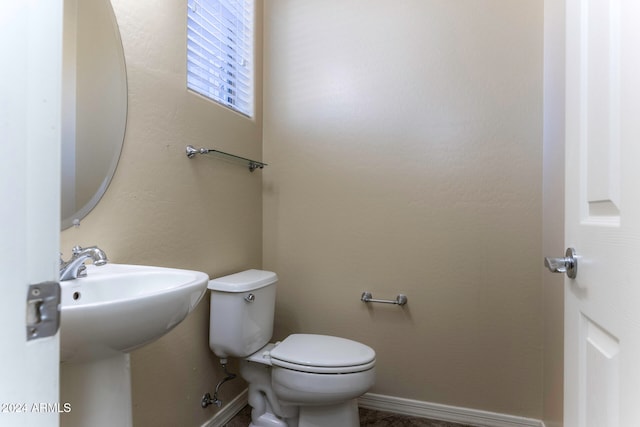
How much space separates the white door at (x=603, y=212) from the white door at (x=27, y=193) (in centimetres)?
72

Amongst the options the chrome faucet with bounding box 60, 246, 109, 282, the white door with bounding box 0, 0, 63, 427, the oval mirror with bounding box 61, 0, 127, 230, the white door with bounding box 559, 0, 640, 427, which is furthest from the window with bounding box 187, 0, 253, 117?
the white door with bounding box 559, 0, 640, 427

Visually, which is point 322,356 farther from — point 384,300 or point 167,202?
point 167,202

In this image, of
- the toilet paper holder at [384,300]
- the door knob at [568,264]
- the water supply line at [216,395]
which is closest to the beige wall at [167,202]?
the water supply line at [216,395]

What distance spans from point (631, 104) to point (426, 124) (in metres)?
1.30

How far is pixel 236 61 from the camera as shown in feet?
6.00

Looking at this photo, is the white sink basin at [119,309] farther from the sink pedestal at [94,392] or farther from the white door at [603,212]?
the white door at [603,212]

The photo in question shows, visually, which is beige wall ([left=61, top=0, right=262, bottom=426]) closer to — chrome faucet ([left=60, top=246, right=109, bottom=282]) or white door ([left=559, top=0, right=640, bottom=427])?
chrome faucet ([left=60, top=246, right=109, bottom=282])

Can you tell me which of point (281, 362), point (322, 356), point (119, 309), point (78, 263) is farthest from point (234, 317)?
point (119, 309)

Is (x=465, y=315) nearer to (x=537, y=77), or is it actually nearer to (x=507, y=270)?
(x=507, y=270)

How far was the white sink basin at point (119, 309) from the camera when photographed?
2.17 ft

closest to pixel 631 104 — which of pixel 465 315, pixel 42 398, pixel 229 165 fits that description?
pixel 42 398

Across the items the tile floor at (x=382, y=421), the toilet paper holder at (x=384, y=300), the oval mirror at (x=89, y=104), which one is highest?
the oval mirror at (x=89, y=104)

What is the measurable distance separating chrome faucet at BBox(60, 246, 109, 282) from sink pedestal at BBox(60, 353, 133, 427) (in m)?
0.22

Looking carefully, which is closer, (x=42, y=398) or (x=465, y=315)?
(x=42, y=398)
